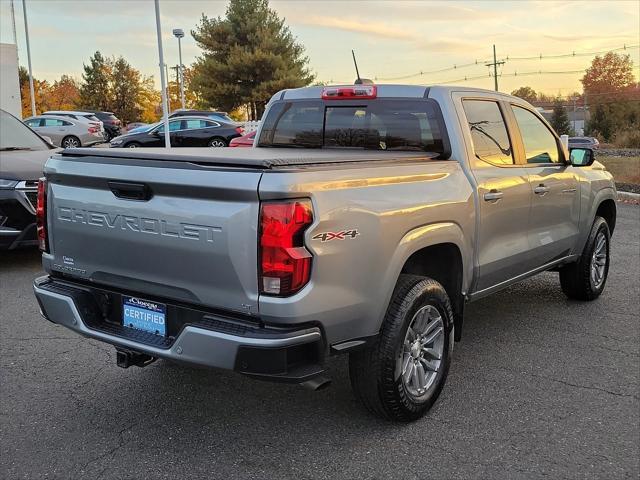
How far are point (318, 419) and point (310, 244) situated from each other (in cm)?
132

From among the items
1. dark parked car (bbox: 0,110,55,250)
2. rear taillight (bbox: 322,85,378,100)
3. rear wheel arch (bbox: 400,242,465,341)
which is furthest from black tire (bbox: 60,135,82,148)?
rear wheel arch (bbox: 400,242,465,341)

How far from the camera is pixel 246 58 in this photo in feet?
138

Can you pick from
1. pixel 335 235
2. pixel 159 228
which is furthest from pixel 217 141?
pixel 335 235

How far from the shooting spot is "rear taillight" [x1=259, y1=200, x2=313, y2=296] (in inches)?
109

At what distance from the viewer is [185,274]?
304 cm

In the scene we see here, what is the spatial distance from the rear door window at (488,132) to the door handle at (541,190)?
0.33 metres

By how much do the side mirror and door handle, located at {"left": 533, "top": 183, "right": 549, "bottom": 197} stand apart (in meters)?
0.63

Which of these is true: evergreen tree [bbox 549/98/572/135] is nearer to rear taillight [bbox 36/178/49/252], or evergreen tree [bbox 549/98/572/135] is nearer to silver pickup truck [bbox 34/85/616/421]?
silver pickup truck [bbox 34/85/616/421]

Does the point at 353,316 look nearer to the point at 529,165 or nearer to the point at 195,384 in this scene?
the point at 195,384

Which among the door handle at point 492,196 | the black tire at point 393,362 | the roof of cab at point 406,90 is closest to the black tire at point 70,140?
the roof of cab at point 406,90

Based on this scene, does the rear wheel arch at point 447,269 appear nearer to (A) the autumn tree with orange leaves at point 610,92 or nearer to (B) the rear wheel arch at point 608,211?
(B) the rear wheel arch at point 608,211

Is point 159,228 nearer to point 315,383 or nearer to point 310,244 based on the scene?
point 310,244

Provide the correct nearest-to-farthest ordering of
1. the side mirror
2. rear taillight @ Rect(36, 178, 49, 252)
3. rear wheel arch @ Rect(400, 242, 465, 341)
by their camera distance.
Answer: rear taillight @ Rect(36, 178, 49, 252), rear wheel arch @ Rect(400, 242, 465, 341), the side mirror

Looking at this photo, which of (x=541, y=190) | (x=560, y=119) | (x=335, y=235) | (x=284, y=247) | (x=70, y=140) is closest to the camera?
(x=284, y=247)
